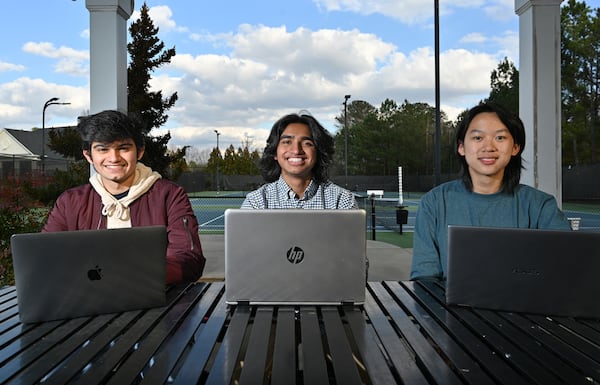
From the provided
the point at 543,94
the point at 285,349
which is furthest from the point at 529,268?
the point at 543,94

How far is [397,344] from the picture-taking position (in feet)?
3.84

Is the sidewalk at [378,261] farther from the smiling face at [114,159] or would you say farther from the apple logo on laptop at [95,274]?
the apple logo on laptop at [95,274]

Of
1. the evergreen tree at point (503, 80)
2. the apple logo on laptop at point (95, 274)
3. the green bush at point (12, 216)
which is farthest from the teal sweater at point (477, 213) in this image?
the evergreen tree at point (503, 80)

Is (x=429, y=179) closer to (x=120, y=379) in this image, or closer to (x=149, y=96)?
(x=149, y=96)

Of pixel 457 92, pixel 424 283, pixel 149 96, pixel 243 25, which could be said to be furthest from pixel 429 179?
pixel 424 283

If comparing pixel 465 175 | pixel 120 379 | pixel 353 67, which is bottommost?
pixel 120 379

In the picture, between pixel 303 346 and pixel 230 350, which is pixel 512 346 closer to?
pixel 303 346

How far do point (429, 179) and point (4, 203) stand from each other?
106 ft

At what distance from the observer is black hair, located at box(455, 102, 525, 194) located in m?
2.34

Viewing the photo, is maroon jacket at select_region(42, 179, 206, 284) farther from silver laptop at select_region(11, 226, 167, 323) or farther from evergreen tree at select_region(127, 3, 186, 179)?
evergreen tree at select_region(127, 3, 186, 179)

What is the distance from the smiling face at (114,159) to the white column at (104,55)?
4.74 feet

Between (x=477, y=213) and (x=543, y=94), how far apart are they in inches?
80.9

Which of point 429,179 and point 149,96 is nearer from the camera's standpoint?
point 149,96

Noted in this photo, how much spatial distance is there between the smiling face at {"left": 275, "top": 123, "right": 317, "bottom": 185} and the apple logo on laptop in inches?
56.2
